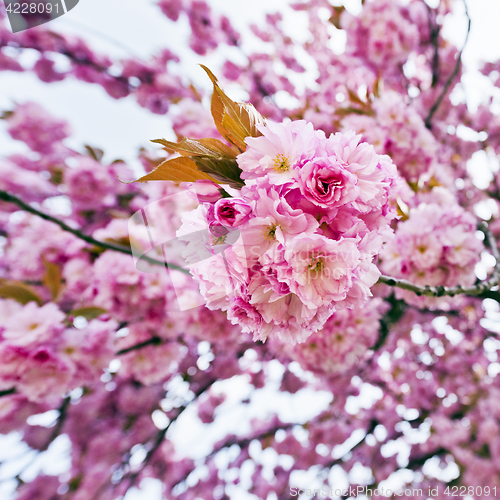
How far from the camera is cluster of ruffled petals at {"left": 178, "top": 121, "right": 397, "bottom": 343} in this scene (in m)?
0.61

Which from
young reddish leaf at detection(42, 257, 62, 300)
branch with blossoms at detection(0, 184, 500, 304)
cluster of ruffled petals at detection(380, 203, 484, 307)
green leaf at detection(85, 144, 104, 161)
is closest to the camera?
branch with blossoms at detection(0, 184, 500, 304)

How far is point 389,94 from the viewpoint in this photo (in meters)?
1.94

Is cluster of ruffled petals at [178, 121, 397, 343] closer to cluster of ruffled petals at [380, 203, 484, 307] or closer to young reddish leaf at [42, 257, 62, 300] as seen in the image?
cluster of ruffled petals at [380, 203, 484, 307]

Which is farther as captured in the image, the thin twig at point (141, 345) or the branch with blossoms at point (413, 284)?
the thin twig at point (141, 345)

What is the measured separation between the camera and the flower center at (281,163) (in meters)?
0.65

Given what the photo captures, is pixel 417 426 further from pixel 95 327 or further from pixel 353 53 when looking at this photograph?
pixel 353 53

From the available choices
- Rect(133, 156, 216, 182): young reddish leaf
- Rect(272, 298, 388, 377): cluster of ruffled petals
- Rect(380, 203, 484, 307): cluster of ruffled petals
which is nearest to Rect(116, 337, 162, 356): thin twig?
Rect(272, 298, 388, 377): cluster of ruffled petals

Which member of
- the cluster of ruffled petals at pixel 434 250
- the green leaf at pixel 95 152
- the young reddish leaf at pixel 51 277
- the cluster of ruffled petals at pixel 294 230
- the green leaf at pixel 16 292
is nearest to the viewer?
the cluster of ruffled petals at pixel 294 230

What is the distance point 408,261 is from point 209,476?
→ 516cm

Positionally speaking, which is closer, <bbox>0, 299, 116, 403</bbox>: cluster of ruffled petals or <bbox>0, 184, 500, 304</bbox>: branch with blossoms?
<bbox>0, 184, 500, 304</bbox>: branch with blossoms

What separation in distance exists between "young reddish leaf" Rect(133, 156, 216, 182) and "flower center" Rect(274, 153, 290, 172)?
0.16 m

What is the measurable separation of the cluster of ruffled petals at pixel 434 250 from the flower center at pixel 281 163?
3.13 feet

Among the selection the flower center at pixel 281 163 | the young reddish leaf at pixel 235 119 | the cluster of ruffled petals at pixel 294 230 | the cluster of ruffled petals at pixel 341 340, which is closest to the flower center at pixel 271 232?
the cluster of ruffled petals at pixel 294 230

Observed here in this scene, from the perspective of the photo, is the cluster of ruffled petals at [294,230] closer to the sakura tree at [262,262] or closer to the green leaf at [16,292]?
the sakura tree at [262,262]
